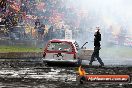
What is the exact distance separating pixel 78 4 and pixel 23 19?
1189 cm

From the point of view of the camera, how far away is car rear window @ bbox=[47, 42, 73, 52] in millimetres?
26734

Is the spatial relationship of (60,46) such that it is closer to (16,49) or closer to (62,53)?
(62,53)

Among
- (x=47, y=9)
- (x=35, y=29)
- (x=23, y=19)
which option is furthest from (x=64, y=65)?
(x=47, y=9)

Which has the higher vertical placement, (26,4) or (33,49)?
(26,4)

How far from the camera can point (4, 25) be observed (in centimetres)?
3975

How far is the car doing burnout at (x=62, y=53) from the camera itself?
26359 millimetres

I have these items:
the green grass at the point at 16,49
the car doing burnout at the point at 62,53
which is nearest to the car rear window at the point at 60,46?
the car doing burnout at the point at 62,53

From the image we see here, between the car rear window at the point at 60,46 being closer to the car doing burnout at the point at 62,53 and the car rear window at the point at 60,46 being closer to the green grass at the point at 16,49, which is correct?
the car doing burnout at the point at 62,53

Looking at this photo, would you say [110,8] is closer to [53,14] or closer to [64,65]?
[53,14]

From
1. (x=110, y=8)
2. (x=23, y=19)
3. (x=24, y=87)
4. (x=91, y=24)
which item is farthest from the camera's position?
(x=91, y=24)

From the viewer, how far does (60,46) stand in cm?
2712

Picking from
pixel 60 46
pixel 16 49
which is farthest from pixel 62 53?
pixel 16 49

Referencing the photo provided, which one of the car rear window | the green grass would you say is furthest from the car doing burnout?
the green grass

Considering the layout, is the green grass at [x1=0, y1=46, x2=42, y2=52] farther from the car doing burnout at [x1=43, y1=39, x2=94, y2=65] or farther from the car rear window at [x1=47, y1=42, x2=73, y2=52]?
the car doing burnout at [x1=43, y1=39, x2=94, y2=65]
